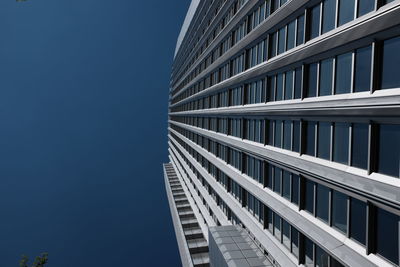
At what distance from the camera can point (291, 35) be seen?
66.0ft

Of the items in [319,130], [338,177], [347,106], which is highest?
[347,106]

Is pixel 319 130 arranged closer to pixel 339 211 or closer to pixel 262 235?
pixel 339 211

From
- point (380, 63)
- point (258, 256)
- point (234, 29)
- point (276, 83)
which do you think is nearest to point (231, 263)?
point (258, 256)

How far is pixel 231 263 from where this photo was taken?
69.8ft

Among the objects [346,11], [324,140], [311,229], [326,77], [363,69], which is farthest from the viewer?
[311,229]

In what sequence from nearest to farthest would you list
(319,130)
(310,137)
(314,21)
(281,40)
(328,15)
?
1. (328,15)
2. (319,130)
3. (314,21)
4. (310,137)
5. (281,40)

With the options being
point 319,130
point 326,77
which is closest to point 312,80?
point 326,77

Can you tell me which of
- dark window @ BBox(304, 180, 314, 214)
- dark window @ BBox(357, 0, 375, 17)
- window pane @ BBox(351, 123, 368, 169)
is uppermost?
dark window @ BBox(357, 0, 375, 17)

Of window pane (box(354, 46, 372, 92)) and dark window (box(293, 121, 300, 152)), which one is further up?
window pane (box(354, 46, 372, 92))

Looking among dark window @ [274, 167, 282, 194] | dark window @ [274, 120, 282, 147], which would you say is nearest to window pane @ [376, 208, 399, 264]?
dark window @ [274, 167, 282, 194]

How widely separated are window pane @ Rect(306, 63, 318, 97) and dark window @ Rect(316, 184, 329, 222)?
5405mm

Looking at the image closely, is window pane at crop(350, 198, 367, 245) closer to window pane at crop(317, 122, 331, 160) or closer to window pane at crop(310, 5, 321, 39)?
window pane at crop(317, 122, 331, 160)

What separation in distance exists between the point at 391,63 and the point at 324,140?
212 inches

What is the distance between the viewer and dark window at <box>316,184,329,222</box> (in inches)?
615
